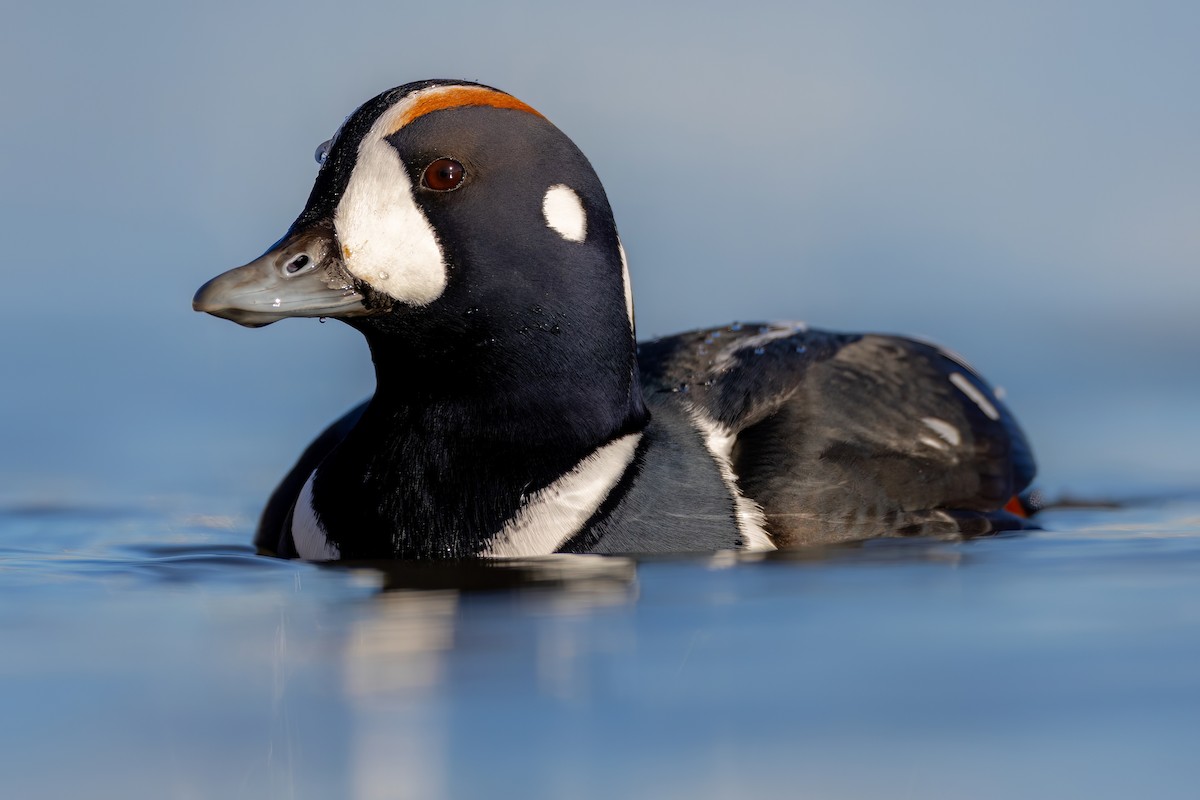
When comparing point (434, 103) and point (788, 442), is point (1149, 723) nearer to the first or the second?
point (788, 442)

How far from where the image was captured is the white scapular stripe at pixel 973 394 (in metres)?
7.73

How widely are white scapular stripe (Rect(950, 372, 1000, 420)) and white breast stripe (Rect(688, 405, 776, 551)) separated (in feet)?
4.69

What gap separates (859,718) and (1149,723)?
69 centimetres

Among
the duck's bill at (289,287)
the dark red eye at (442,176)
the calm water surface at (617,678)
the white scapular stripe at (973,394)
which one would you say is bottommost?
the calm water surface at (617,678)

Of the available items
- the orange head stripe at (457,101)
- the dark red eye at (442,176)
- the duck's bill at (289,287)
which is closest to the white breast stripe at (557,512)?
the duck's bill at (289,287)

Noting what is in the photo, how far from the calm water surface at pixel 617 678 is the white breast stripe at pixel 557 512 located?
0.11 meters

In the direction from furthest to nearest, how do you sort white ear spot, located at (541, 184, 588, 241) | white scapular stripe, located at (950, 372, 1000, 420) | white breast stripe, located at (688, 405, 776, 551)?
white scapular stripe, located at (950, 372, 1000, 420)
white breast stripe, located at (688, 405, 776, 551)
white ear spot, located at (541, 184, 588, 241)

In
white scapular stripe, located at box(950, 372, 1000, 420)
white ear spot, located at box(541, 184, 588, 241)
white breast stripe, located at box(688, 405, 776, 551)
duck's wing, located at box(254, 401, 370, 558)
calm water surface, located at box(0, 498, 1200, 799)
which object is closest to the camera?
calm water surface, located at box(0, 498, 1200, 799)

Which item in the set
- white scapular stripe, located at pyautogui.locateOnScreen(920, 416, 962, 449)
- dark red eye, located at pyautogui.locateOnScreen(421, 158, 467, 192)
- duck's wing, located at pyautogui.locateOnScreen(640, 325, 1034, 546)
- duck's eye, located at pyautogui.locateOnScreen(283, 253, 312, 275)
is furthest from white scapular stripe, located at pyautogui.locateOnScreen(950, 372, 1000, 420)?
duck's eye, located at pyautogui.locateOnScreen(283, 253, 312, 275)

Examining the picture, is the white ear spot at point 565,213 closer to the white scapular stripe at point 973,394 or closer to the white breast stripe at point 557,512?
the white breast stripe at point 557,512

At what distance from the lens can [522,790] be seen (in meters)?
4.05

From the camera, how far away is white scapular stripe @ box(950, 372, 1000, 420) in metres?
7.73

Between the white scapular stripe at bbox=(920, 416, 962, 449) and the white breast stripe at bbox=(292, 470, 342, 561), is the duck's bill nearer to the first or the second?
the white breast stripe at bbox=(292, 470, 342, 561)

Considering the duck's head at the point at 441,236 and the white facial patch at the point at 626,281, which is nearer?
the duck's head at the point at 441,236
